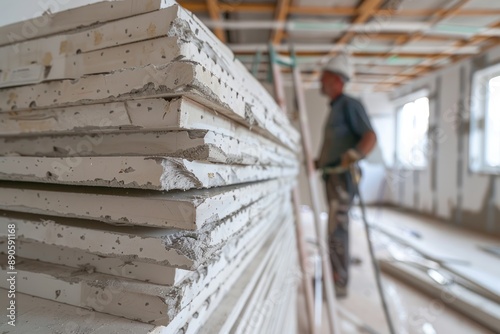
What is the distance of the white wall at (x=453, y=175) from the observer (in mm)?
4535

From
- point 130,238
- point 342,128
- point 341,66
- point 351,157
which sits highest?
point 341,66

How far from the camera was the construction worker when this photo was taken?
2418 millimetres

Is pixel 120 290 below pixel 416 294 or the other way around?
Answer: the other way around

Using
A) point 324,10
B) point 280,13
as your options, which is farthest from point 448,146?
point 280,13

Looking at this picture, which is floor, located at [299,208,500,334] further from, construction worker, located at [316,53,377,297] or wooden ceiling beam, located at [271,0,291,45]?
wooden ceiling beam, located at [271,0,291,45]

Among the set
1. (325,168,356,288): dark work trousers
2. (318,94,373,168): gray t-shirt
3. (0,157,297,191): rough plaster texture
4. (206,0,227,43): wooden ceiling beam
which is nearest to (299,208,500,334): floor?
(325,168,356,288): dark work trousers

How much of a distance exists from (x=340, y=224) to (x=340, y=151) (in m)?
0.65

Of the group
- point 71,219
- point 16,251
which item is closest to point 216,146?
point 71,219

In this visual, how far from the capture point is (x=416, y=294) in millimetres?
2566

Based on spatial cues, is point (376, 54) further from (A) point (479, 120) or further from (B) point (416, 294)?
(B) point (416, 294)

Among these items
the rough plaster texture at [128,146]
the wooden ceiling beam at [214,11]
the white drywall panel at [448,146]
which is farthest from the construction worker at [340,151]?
the white drywall panel at [448,146]

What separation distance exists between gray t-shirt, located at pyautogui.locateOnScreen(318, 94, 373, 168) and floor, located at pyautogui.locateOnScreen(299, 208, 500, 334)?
1.23 metres

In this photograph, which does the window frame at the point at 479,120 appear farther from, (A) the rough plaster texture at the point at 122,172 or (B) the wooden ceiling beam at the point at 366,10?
(A) the rough plaster texture at the point at 122,172

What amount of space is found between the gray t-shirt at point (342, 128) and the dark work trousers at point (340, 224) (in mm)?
190
